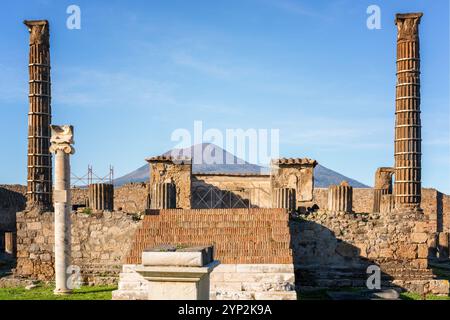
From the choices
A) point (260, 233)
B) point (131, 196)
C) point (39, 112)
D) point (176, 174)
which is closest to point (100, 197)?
point (39, 112)

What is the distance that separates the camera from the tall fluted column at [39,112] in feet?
61.1

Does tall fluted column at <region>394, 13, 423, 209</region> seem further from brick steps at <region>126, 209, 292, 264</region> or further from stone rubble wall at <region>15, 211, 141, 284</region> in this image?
stone rubble wall at <region>15, 211, 141, 284</region>

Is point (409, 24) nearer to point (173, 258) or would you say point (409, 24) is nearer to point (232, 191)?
point (232, 191)

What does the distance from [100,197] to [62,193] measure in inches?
82.4

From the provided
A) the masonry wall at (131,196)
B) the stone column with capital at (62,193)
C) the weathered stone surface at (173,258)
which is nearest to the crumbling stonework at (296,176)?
the masonry wall at (131,196)

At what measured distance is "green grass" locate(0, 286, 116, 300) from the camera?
13000 millimetres

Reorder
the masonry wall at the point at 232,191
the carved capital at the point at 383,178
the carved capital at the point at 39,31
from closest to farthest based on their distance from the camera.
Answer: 1. the carved capital at the point at 39,31
2. the carved capital at the point at 383,178
3. the masonry wall at the point at 232,191

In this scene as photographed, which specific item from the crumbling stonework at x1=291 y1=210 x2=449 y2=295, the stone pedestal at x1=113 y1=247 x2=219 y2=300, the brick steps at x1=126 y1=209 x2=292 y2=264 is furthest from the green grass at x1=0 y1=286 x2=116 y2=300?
the stone pedestal at x1=113 y1=247 x2=219 y2=300

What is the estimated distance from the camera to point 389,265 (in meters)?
15.4

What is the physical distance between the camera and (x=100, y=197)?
16.3 meters

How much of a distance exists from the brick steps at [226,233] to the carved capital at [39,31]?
8.40 m

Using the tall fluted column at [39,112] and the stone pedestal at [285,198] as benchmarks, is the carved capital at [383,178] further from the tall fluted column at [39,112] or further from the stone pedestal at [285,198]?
the tall fluted column at [39,112]

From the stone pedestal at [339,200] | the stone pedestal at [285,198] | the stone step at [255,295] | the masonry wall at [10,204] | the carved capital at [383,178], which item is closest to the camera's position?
the stone step at [255,295]

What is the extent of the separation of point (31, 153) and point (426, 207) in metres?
26.9
